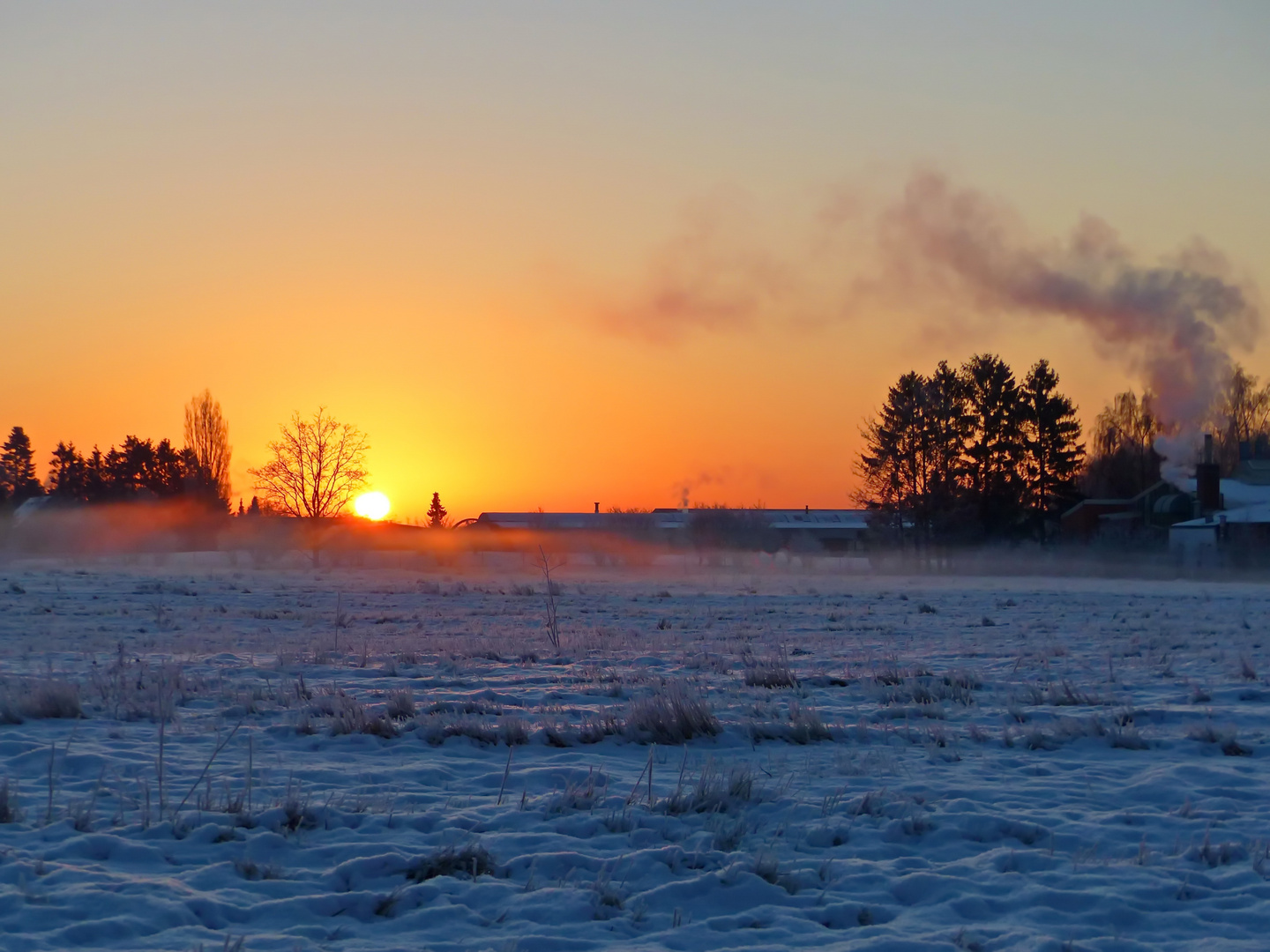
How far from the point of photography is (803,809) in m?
6.54

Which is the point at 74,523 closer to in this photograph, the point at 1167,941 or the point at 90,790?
the point at 90,790

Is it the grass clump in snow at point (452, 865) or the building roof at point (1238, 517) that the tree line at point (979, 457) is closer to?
the building roof at point (1238, 517)

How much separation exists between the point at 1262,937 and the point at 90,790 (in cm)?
650

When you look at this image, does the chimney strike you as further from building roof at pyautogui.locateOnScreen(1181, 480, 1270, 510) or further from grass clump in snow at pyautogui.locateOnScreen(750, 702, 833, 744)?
grass clump in snow at pyautogui.locateOnScreen(750, 702, 833, 744)

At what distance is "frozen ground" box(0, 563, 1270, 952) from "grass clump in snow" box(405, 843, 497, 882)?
0.07ft

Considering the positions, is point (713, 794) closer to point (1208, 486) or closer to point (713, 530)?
point (1208, 486)

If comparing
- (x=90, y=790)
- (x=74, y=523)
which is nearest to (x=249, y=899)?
(x=90, y=790)

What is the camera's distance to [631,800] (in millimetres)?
6598

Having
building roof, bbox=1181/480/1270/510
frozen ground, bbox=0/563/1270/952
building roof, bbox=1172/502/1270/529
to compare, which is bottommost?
frozen ground, bbox=0/563/1270/952

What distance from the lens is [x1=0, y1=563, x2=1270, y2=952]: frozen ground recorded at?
15.7ft

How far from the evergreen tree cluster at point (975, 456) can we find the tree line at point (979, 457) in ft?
0.19

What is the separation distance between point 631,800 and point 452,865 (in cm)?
150

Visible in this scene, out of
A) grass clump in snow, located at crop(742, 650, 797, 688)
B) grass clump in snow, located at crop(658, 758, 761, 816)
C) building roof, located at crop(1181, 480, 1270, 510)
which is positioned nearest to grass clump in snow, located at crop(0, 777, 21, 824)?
grass clump in snow, located at crop(658, 758, 761, 816)

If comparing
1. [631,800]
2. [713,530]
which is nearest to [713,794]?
[631,800]
